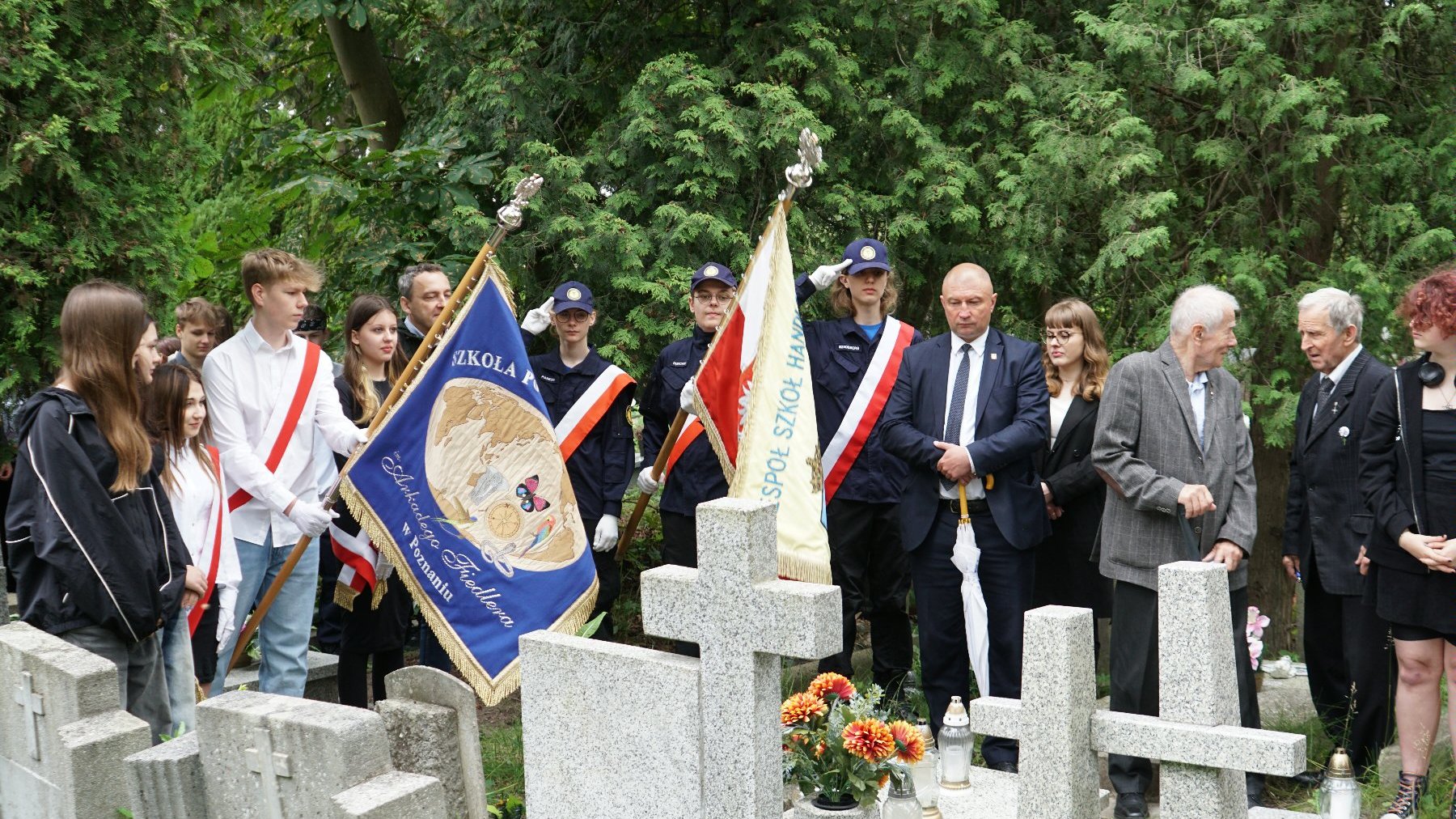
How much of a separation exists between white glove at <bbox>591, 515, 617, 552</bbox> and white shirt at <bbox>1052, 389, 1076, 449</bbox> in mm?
2179

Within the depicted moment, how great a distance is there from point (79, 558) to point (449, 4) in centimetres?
507

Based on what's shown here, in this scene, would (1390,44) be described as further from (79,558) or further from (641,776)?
(79,558)

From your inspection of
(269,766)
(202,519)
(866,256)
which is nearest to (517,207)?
(866,256)

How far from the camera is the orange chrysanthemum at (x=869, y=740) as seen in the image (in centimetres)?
386

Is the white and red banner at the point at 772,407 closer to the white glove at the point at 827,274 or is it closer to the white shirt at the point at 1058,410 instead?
the white glove at the point at 827,274

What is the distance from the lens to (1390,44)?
22.6 feet

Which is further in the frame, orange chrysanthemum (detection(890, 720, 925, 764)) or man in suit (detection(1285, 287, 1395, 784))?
man in suit (detection(1285, 287, 1395, 784))

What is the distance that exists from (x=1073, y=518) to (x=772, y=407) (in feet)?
5.74

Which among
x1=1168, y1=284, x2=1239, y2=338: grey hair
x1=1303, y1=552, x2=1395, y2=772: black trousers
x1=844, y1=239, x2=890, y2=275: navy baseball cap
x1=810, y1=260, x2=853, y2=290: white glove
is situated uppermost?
x1=844, y1=239, x2=890, y2=275: navy baseball cap

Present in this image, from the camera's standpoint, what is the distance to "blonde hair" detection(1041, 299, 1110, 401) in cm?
626

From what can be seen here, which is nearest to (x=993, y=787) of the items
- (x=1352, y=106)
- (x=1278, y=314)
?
(x=1278, y=314)

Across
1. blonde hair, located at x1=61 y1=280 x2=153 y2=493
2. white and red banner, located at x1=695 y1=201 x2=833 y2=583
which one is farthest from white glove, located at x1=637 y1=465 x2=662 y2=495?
blonde hair, located at x1=61 y1=280 x2=153 y2=493

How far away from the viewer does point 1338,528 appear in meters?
5.70

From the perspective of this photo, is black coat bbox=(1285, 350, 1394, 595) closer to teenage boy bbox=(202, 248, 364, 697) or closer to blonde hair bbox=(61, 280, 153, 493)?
teenage boy bbox=(202, 248, 364, 697)
